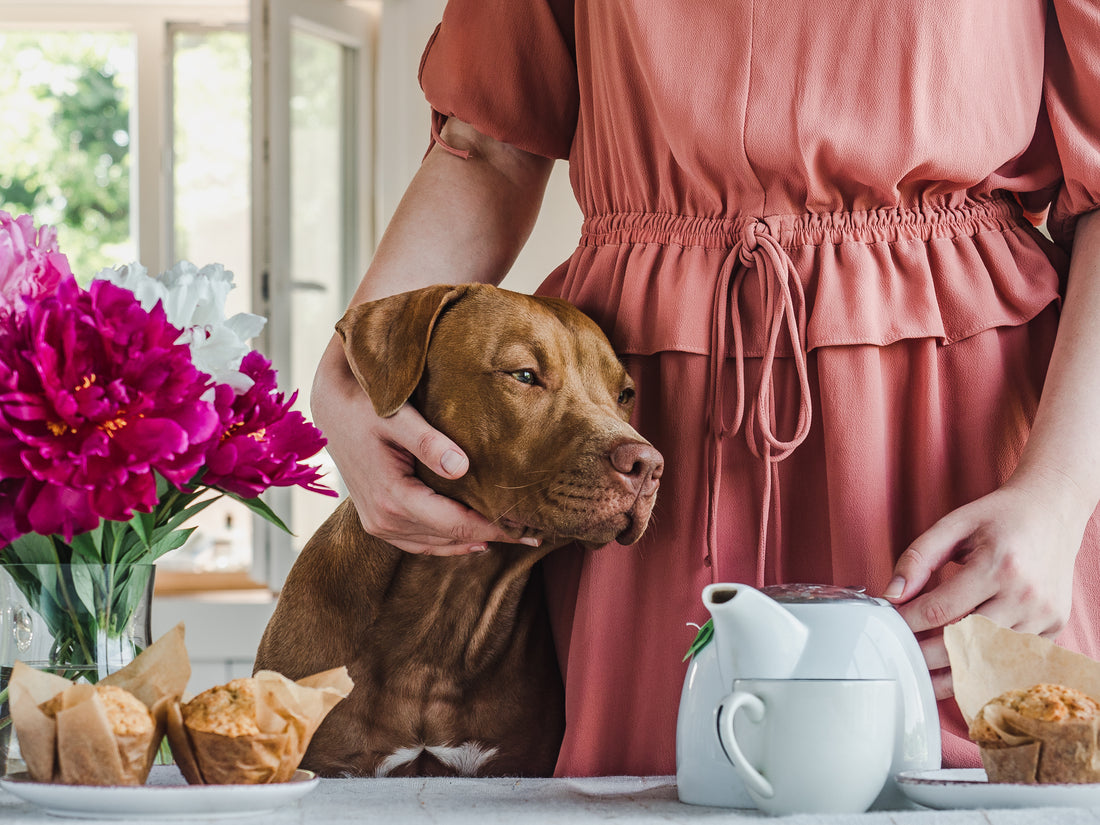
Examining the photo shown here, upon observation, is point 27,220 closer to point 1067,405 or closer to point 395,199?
point 1067,405

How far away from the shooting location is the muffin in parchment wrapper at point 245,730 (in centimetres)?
55

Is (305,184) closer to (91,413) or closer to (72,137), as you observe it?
(72,137)

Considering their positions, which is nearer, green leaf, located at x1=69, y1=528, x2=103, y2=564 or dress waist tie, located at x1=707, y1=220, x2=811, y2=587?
green leaf, located at x1=69, y1=528, x2=103, y2=564

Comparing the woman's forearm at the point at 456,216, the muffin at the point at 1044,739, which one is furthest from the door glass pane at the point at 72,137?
the muffin at the point at 1044,739

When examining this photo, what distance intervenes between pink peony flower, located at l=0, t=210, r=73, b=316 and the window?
2.70 metres

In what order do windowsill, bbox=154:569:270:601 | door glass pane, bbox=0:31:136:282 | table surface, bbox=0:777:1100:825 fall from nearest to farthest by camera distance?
table surface, bbox=0:777:1100:825, windowsill, bbox=154:569:270:601, door glass pane, bbox=0:31:136:282

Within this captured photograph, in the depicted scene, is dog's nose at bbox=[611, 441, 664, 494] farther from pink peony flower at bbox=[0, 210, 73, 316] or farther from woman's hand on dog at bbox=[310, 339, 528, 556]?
pink peony flower at bbox=[0, 210, 73, 316]

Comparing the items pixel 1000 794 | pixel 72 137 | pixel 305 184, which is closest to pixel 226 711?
pixel 1000 794

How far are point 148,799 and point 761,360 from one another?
0.61m

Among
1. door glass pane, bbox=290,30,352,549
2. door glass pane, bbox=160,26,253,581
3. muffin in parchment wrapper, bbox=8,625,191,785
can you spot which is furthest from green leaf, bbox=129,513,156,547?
door glass pane, bbox=160,26,253,581

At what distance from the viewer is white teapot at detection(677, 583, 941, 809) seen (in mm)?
584

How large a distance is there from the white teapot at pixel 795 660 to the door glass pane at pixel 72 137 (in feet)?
14.1

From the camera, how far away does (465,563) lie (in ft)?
3.96

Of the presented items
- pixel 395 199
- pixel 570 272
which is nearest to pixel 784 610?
pixel 570 272
